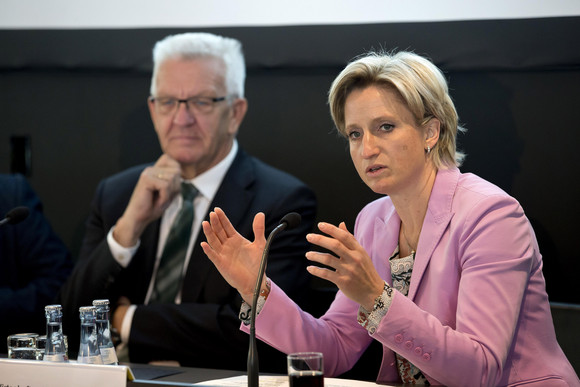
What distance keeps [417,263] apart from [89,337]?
2.91 ft

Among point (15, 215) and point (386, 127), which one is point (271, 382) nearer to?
point (386, 127)

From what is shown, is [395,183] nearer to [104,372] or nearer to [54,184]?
[104,372]

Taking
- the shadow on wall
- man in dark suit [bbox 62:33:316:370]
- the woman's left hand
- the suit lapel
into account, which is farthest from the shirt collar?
the woman's left hand

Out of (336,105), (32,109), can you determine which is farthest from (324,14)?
(32,109)

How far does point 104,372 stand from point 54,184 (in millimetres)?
2308

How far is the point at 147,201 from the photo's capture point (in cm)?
305

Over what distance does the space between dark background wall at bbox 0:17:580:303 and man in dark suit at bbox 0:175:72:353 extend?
27cm

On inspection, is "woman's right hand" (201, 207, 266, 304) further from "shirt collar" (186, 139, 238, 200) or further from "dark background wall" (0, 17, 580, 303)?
"dark background wall" (0, 17, 580, 303)

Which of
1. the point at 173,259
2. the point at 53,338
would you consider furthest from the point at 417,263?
the point at 173,259

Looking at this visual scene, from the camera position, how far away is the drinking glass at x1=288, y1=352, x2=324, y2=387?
147cm

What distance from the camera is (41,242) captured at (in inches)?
133

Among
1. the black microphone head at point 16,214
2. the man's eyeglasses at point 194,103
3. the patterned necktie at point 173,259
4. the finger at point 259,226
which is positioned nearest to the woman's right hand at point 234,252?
the finger at point 259,226

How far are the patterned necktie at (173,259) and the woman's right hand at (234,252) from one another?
1092 millimetres

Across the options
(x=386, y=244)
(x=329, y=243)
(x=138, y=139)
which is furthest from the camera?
(x=138, y=139)
